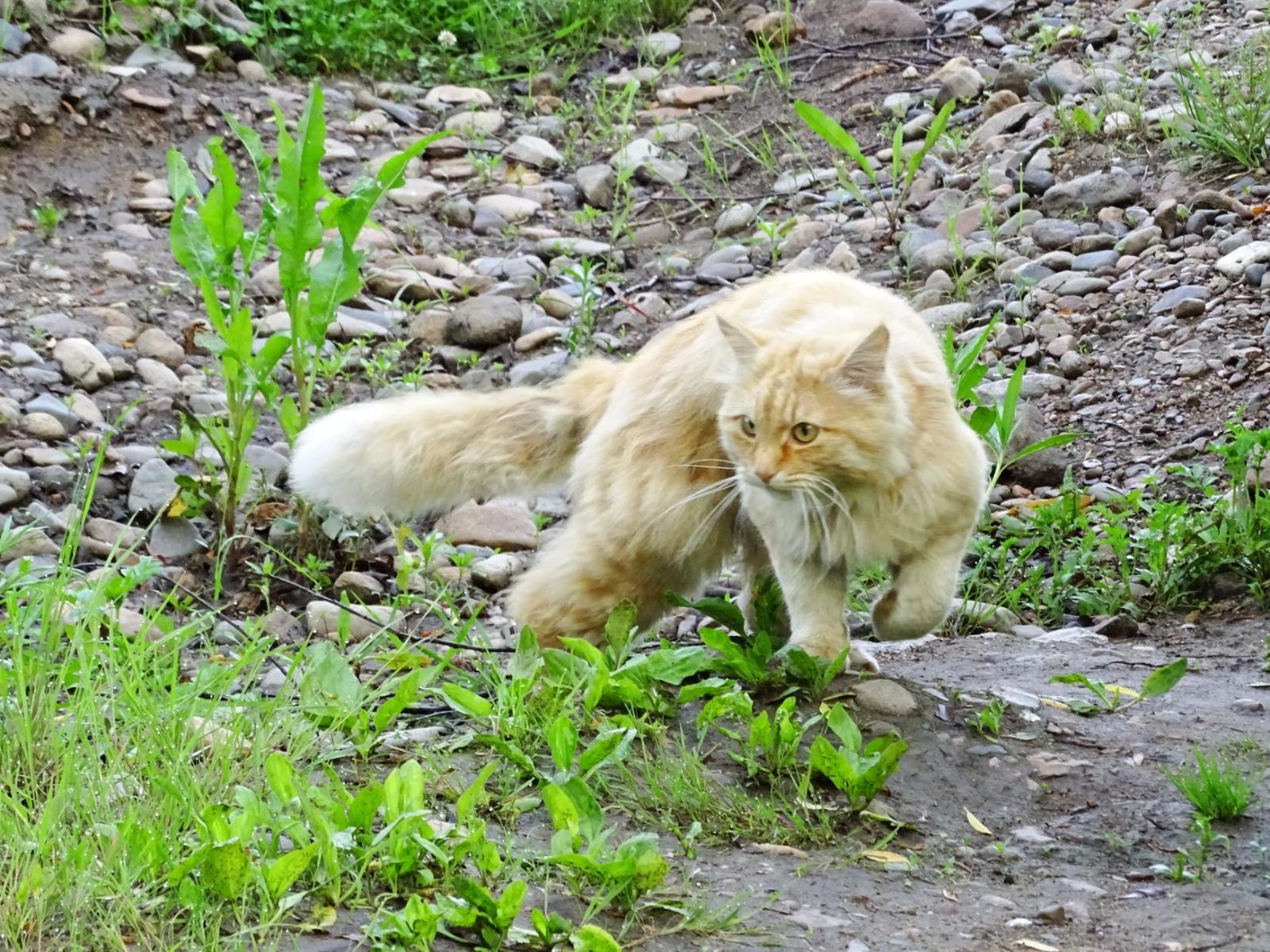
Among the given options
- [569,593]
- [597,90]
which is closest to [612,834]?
[569,593]

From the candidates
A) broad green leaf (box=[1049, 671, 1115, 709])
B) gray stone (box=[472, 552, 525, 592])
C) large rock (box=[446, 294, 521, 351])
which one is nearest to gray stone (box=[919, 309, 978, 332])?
large rock (box=[446, 294, 521, 351])

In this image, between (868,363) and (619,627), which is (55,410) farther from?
(868,363)

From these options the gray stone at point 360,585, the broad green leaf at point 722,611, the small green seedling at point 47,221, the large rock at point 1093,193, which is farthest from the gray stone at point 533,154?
the broad green leaf at point 722,611

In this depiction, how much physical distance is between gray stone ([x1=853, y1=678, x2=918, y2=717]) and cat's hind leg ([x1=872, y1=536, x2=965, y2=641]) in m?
0.25

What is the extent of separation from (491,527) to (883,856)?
305 centimetres

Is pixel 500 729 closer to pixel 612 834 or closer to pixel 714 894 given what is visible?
pixel 612 834

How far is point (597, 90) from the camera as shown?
968 cm

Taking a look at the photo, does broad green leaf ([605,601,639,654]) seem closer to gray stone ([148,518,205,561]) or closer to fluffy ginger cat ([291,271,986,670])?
fluffy ginger cat ([291,271,986,670])

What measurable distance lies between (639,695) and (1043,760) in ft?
3.39

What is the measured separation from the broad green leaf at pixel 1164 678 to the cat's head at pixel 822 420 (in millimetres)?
862

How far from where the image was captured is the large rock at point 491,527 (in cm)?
597

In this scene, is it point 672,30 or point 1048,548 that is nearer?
point 1048,548

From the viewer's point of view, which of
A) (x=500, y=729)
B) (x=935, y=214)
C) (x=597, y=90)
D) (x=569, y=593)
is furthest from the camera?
(x=597, y=90)

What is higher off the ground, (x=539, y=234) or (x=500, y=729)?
(x=539, y=234)
